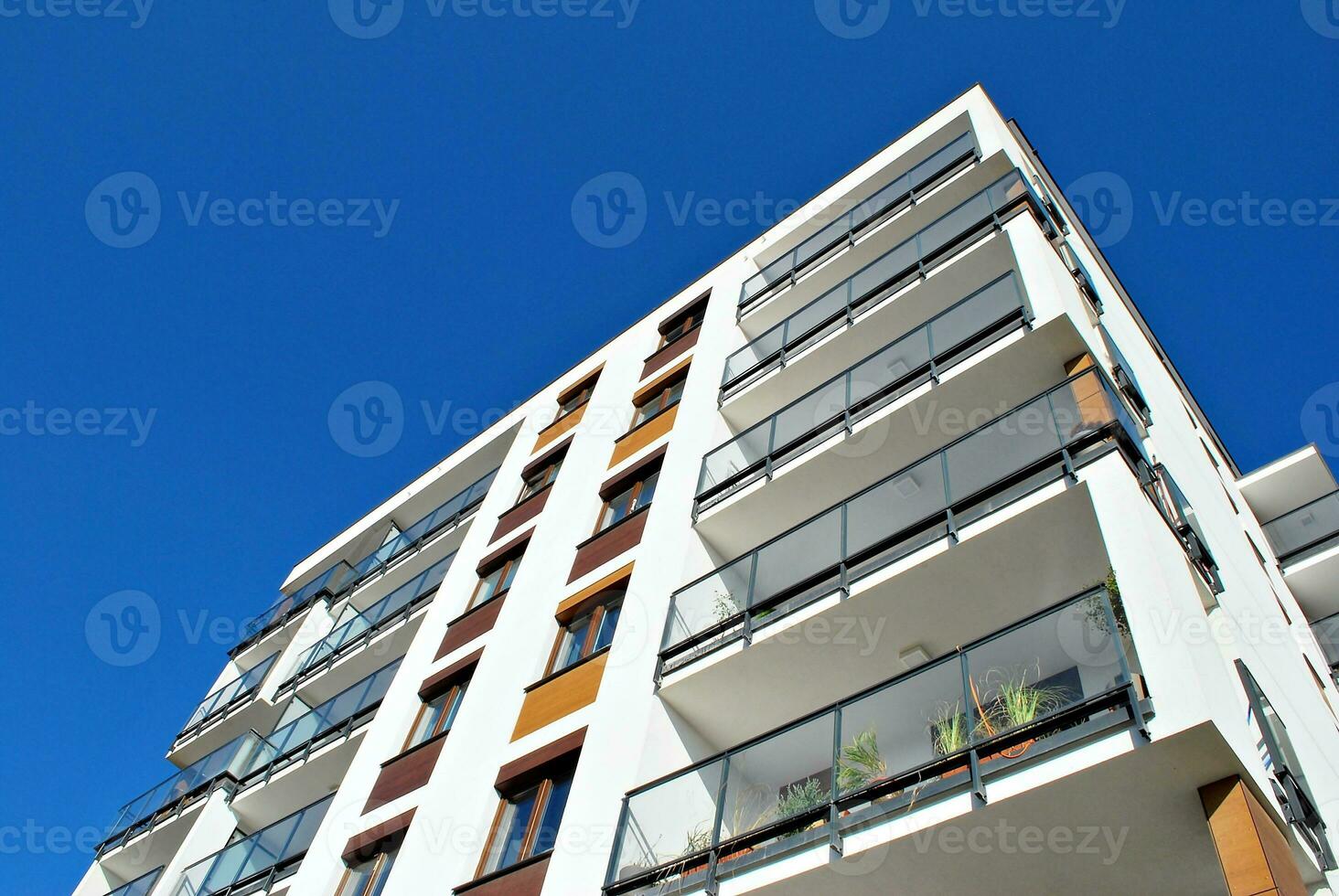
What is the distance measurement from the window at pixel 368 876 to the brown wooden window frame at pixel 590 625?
3.27 m

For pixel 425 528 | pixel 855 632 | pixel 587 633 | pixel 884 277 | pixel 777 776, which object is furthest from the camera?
pixel 425 528

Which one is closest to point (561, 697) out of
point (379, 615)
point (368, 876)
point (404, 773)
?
point (404, 773)

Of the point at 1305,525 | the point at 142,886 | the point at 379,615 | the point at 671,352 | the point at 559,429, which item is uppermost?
the point at 671,352

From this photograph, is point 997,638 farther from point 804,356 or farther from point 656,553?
point 804,356

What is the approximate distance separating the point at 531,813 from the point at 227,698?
17.0m

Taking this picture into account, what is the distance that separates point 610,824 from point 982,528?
15.8 ft

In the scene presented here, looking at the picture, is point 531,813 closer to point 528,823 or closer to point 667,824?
point 528,823

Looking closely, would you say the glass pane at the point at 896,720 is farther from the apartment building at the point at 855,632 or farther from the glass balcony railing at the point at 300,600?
the glass balcony railing at the point at 300,600

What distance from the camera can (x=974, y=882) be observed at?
750 centimetres

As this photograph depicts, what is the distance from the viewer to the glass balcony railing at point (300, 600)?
89.2 feet

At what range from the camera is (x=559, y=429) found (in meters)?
22.4

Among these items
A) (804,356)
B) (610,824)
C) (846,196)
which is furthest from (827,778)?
(846,196)

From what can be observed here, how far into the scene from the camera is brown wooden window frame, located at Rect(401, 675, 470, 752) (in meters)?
15.7

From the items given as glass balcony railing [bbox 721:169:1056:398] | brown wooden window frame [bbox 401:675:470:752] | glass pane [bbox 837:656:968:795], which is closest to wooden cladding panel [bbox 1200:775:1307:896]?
glass pane [bbox 837:656:968:795]
